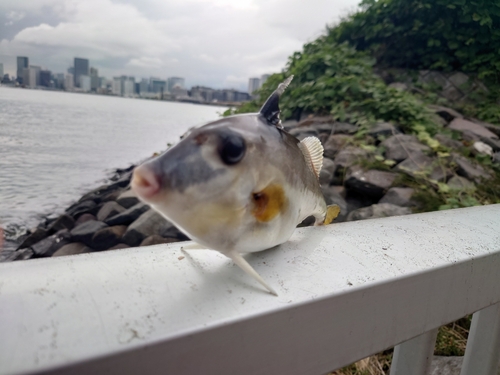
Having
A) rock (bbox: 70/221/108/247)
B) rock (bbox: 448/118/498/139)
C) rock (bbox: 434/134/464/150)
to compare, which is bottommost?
rock (bbox: 70/221/108/247)

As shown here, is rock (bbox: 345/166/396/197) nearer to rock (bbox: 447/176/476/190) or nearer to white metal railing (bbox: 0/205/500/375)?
rock (bbox: 447/176/476/190)

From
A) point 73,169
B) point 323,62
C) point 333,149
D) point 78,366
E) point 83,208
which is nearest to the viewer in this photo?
point 78,366

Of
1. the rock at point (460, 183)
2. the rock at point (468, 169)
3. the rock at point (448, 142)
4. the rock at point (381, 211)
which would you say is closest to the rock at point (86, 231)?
the rock at point (381, 211)

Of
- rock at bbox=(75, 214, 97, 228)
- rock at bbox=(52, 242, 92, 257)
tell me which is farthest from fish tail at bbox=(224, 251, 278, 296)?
rock at bbox=(75, 214, 97, 228)

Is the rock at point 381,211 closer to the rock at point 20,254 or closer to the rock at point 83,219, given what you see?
the rock at point 83,219

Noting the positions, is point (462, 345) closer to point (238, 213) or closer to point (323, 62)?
point (238, 213)

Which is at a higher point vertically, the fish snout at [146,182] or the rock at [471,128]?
the rock at [471,128]

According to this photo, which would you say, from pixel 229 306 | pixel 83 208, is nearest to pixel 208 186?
pixel 229 306
